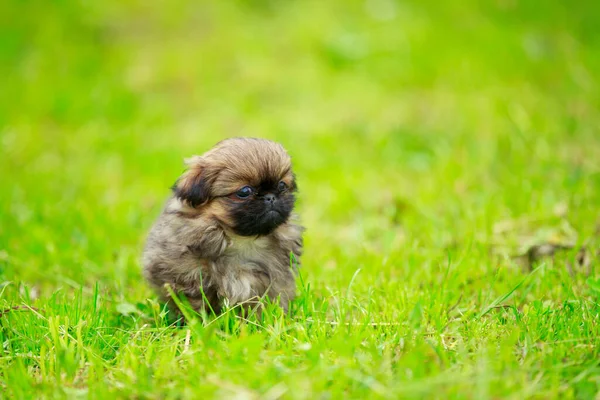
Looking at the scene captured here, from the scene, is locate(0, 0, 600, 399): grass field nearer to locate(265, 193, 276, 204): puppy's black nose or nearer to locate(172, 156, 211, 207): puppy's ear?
locate(265, 193, 276, 204): puppy's black nose

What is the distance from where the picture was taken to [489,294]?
11.2 ft

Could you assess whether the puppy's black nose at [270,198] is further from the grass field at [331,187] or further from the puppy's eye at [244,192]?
the grass field at [331,187]

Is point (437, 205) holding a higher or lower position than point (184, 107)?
lower

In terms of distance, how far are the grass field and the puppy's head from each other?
50cm

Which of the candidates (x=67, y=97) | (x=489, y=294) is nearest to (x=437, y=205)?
(x=489, y=294)

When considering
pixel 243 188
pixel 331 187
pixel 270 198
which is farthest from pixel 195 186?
pixel 331 187

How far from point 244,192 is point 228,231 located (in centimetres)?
23

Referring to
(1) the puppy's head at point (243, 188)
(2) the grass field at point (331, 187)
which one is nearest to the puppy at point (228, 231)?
(1) the puppy's head at point (243, 188)

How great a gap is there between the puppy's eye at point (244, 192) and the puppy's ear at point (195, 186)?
0.17 m

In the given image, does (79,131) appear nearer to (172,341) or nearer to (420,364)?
(172,341)

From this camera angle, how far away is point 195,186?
326cm

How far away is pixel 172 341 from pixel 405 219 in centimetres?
254

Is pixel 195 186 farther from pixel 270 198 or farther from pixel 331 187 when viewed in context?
pixel 331 187

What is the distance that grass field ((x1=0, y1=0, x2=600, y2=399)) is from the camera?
8.77 feet
